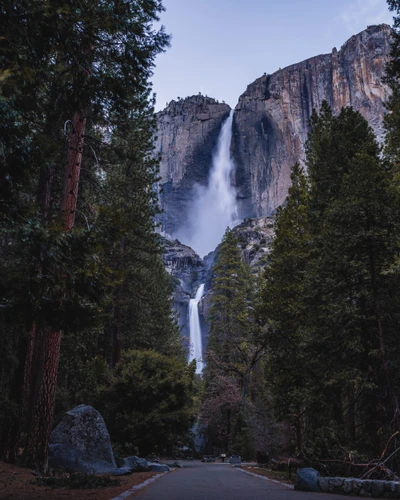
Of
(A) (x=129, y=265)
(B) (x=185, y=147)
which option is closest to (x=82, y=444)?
(A) (x=129, y=265)

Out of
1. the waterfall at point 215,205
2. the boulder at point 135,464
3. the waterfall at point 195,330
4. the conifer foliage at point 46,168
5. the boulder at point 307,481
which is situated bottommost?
the boulder at point 135,464

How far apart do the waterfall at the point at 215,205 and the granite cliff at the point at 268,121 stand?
211 centimetres

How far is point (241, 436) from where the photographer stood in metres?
26.9

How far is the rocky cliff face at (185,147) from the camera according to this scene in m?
118

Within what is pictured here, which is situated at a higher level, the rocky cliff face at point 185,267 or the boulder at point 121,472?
the rocky cliff face at point 185,267

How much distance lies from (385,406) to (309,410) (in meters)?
3.63

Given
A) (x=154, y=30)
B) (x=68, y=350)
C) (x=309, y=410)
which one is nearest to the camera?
(x=154, y=30)

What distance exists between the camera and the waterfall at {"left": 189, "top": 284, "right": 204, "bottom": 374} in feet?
252

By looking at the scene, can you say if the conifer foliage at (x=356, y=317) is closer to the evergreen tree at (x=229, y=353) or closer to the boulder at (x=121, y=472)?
the boulder at (x=121, y=472)

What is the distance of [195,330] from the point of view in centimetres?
8012

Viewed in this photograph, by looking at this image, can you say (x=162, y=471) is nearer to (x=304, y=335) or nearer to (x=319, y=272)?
(x=304, y=335)

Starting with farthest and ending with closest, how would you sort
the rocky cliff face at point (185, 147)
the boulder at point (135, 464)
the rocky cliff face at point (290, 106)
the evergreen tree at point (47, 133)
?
the rocky cliff face at point (185, 147)
the rocky cliff face at point (290, 106)
the boulder at point (135, 464)
the evergreen tree at point (47, 133)

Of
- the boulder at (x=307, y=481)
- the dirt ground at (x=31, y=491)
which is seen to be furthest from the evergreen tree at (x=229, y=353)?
the dirt ground at (x=31, y=491)

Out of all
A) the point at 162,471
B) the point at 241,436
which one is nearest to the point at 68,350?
the point at 162,471
